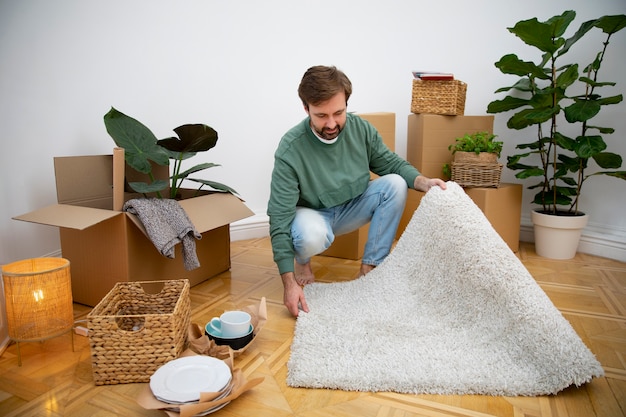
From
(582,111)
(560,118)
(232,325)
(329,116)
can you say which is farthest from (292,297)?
(560,118)

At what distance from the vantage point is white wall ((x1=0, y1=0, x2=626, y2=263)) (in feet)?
5.72

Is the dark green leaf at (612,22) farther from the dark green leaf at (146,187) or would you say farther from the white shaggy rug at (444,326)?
the dark green leaf at (146,187)

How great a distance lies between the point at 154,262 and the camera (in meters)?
1.67

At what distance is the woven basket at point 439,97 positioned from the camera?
7.68ft

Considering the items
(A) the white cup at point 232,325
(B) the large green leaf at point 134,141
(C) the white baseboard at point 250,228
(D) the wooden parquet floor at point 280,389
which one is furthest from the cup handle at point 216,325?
(C) the white baseboard at point 250,228

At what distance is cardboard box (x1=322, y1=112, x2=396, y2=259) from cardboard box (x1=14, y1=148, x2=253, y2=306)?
0.56m

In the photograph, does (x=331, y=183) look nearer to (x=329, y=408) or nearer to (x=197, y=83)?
(x=329, y=408)

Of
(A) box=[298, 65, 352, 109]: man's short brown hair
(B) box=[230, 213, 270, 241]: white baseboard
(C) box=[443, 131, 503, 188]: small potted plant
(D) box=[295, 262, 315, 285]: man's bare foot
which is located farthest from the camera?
(B) box=[230, 213, 270, 241]: white baseboard

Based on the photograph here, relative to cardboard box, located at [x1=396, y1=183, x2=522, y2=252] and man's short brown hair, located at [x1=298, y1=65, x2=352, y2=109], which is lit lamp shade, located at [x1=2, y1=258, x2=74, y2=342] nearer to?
man's short brown hair, located at [x1=298, y1=65, x2=352, y2=109]

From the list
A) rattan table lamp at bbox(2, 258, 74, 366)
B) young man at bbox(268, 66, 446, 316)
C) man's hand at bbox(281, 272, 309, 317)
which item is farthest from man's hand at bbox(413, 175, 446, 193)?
rattan table lamp at bbox(2, 258, 74, 366)

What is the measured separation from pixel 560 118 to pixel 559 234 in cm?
67

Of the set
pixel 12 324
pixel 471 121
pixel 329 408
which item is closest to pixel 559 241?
pixel 471 121

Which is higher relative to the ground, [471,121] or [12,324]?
[471,121]

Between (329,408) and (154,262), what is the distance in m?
0.92
